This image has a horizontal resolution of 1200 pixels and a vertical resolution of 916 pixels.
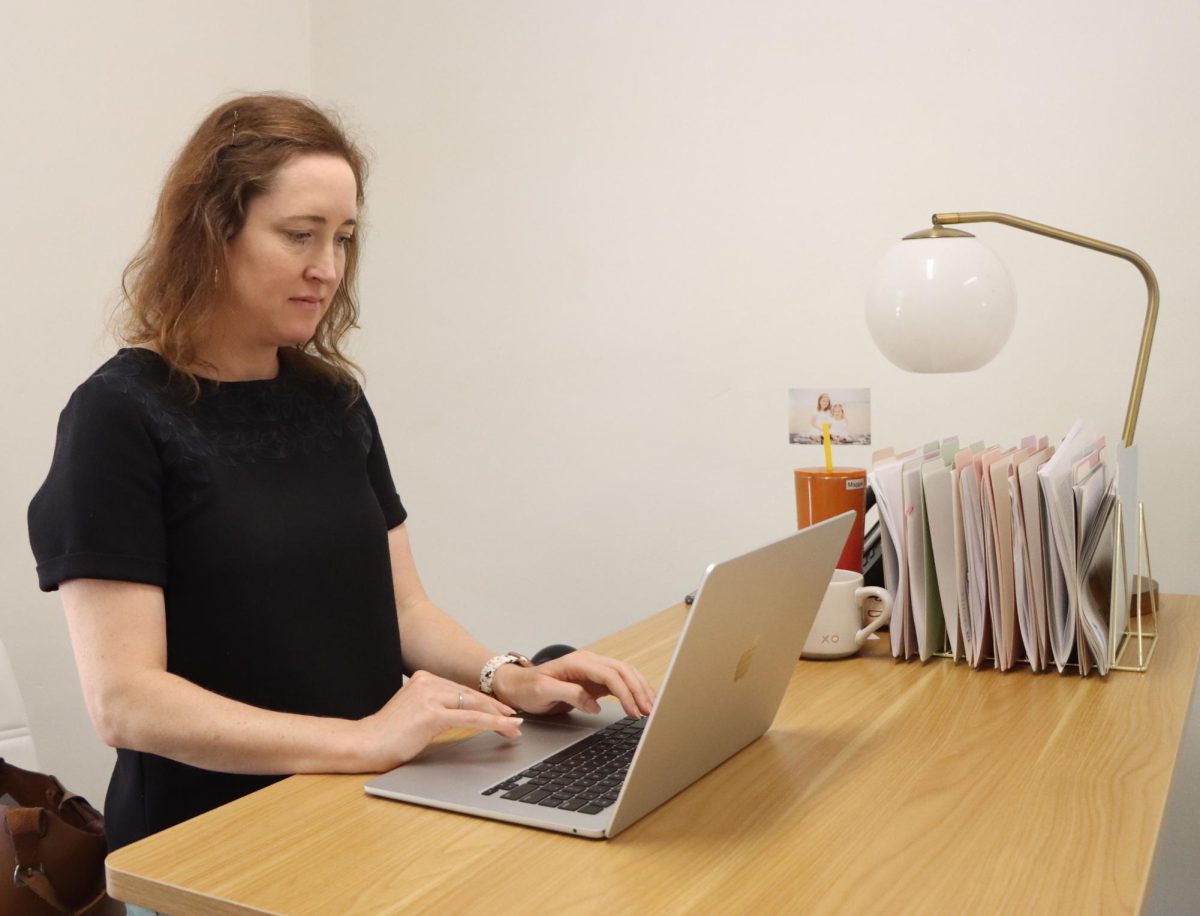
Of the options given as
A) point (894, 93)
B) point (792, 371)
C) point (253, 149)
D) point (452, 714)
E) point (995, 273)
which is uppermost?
point (894, 93)

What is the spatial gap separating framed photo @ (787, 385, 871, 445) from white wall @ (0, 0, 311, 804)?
1223 millimetres

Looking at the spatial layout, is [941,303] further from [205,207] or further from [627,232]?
[627,232]

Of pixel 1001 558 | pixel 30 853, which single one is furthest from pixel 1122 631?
pixel 30 853

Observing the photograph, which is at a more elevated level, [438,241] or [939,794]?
[438,241]

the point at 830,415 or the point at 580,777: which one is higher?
the point at 830,415

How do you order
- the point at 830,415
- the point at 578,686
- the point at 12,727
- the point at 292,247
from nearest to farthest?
the point at 578,686
the point at 292,247
the point at 12,727
the point at 830,415

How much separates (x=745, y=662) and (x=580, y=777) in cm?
18

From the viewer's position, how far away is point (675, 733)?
99 centimetres

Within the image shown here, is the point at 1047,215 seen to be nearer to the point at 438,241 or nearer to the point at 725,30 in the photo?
the point at 725,30

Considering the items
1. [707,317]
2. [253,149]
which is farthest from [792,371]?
[253,149]

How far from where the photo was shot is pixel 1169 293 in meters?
1.99

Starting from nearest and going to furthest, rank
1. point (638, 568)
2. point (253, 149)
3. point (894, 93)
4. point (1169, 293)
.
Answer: point (253, 149) → point (1169, 293) → point (894, 93) → point (638, 568)

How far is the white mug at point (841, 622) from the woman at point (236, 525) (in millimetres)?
375

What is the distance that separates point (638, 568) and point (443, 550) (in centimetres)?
52
